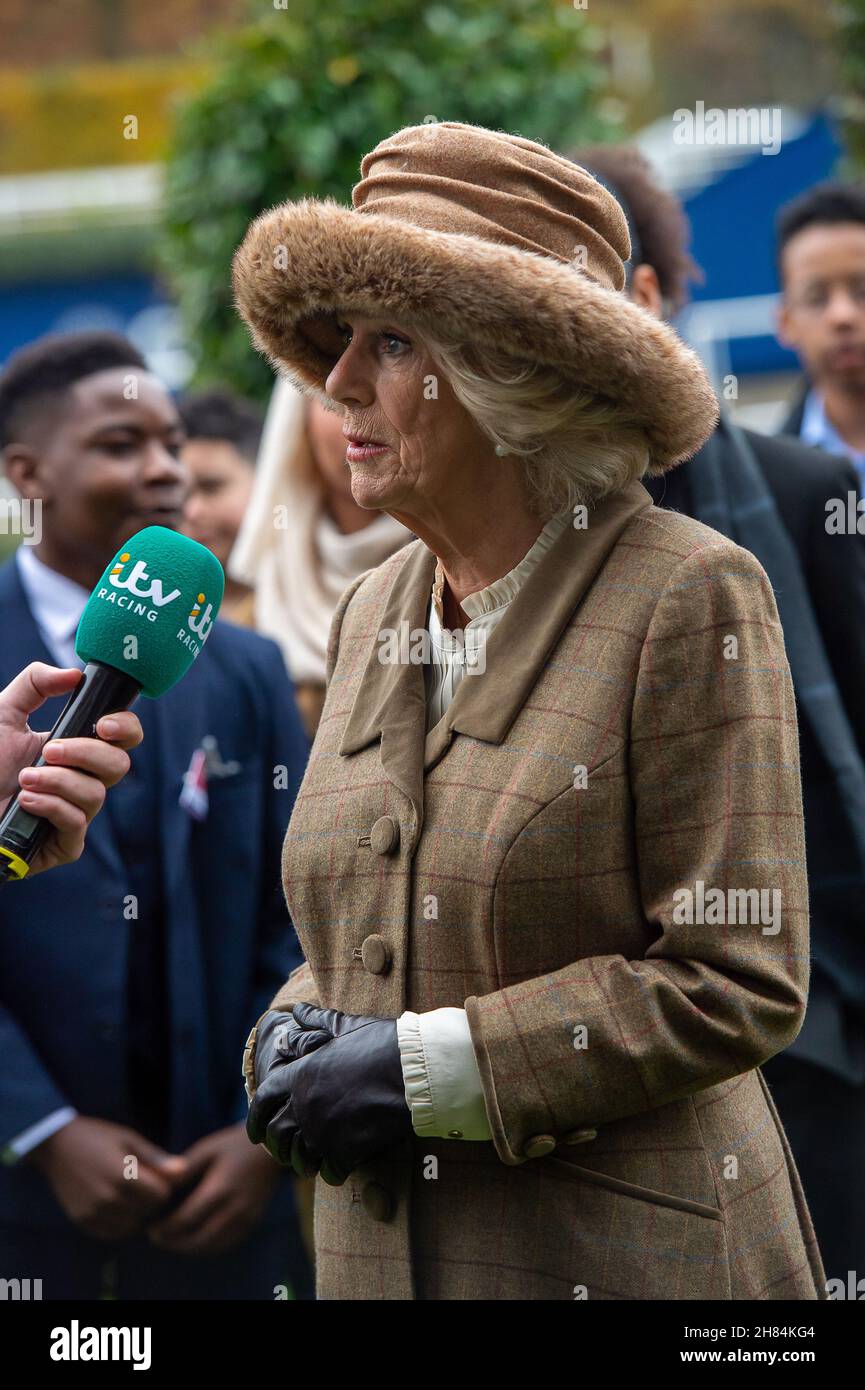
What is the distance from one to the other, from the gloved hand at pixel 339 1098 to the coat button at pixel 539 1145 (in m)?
0.16

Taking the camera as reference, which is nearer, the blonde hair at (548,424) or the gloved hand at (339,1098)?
the gloved hand at (339,1098)

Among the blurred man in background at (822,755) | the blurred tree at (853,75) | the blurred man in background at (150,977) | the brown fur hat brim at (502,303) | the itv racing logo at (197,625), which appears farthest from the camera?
the blurred tree at (853,75)

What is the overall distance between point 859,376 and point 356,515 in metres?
1.88

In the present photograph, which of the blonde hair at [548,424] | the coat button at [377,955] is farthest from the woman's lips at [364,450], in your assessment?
the coat button at [377,955]

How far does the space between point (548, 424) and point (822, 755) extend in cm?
128

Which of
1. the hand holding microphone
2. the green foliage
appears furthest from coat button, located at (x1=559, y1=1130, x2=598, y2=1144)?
the green foliage

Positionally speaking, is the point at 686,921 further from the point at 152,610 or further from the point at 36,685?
the point at 36,685

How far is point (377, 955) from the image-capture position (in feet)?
7.77

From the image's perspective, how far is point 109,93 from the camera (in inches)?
642

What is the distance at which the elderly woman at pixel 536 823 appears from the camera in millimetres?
2199

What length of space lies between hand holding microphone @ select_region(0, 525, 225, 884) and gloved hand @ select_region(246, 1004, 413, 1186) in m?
0.46

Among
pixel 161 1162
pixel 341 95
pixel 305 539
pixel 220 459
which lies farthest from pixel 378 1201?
pixel 341 95

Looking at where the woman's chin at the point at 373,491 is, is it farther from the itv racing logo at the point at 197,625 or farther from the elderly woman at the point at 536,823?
the itv racing logo at the point at 197,625

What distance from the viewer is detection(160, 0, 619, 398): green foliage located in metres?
5.70
